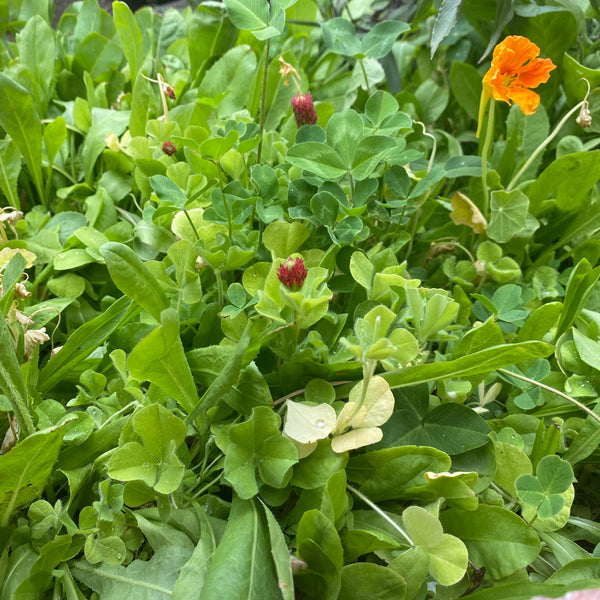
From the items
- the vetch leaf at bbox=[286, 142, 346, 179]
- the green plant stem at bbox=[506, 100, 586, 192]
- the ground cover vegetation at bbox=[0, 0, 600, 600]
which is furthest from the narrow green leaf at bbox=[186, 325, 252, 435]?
the green plant stem at bbox=[506, 100, 586, 192]

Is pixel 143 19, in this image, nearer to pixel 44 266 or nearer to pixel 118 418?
pixel 44 266

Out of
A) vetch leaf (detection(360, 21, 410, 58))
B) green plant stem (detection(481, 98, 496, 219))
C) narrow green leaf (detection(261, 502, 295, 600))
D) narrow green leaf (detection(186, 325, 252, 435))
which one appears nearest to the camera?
narrow green leaf (detection(261, 502, 295, 600))

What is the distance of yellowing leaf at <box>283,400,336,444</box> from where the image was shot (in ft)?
2.38

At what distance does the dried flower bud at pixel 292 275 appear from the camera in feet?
2.51

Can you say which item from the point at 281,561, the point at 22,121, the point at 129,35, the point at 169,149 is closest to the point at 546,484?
the point at 281,561

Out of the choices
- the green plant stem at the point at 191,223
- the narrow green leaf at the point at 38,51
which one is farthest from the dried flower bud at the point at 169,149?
the narrow green leaf at the point at 38,51

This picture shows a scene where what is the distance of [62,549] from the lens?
71 cm

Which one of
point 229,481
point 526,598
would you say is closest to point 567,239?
point 526,598

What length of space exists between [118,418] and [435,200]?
2.29 ft

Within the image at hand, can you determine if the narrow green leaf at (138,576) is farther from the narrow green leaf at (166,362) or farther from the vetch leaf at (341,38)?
the vetch leaf at (341,38)

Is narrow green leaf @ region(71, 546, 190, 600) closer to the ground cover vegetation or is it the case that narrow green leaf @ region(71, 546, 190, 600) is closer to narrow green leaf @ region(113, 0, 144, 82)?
the ground cover vegetation

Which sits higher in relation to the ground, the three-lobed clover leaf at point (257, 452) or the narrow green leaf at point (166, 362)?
the narrow green leaf at point (166, 362)

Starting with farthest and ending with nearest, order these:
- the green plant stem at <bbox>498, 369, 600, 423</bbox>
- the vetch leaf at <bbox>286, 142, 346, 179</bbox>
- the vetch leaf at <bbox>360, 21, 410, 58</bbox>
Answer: the vetch leaf at <bbox>360, 21, 410, 58</bbox>, the vetch leaf at <bbox>286, 142, 346, 179</bbox>, the green plant stem at <bbox>498, 369, 600, 423</bbox>

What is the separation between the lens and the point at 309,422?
743mm
